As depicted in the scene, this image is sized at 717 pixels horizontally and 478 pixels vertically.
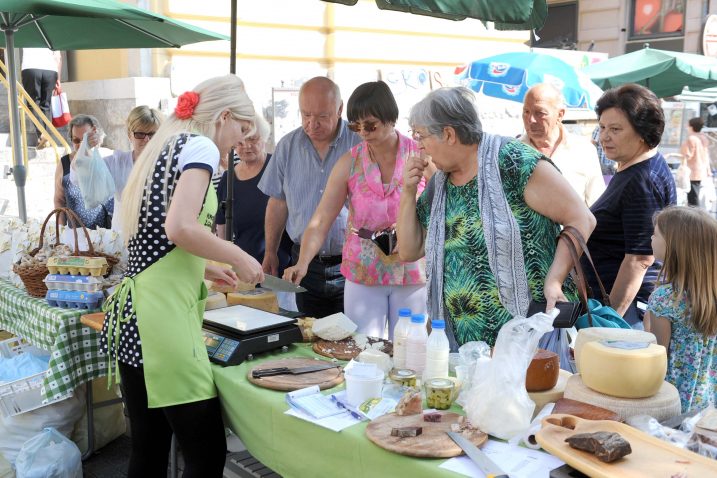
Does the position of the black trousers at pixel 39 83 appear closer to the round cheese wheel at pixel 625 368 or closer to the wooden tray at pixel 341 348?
the wooden tray at pixel 341 348

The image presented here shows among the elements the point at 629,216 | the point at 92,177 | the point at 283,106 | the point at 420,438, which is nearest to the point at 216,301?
the point at 420,438

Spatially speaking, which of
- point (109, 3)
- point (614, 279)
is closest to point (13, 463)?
point (109, 3)

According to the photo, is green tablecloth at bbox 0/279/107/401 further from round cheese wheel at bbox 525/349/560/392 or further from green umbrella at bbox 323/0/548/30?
round cheese wheel at bbox 525/349/560/392

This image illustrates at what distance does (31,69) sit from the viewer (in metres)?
8.52

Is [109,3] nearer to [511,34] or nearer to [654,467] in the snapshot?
[654,467]

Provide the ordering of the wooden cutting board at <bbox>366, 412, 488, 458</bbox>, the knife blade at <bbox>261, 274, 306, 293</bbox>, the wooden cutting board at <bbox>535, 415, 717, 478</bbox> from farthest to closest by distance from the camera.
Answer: the knife blade at <bbox>261, 274, 306, 293</bbox>, the wooden cutting board at <bbox>366, 412, 488, 458</bbox>, the wooden cutting board at <bbox>535, 415, 717, 478</bbox>

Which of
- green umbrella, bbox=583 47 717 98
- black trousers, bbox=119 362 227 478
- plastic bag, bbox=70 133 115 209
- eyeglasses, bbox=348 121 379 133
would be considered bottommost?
black trousers, bbox=119 362 227 478

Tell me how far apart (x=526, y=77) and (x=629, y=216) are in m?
3.84

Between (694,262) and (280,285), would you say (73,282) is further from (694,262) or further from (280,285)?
(694,262)

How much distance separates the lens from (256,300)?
3.08 meters

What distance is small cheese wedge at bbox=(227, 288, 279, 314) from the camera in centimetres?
308

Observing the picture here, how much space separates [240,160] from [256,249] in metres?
0.57

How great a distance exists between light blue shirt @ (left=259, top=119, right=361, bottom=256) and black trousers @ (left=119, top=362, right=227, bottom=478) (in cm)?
147

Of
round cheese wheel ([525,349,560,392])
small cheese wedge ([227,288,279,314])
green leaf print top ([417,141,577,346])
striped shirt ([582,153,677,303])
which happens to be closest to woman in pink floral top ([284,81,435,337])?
small cheese wedge ([227,288,279,314])
